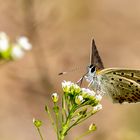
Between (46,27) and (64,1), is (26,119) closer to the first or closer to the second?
(46,27)

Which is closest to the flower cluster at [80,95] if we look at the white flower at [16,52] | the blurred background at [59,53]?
the white flower at [16,52]

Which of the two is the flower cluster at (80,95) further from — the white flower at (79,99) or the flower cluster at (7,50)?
the flower cluster at (7,50)

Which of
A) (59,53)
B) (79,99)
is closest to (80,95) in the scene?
(79,99)

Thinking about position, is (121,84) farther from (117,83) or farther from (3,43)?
(3,43)

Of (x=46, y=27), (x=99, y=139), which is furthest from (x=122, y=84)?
(x=46, y=27)

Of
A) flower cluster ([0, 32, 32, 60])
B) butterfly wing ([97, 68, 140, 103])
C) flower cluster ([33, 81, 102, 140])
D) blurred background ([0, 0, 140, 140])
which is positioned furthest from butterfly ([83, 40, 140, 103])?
blurred background ([0, 0, 140, 140])

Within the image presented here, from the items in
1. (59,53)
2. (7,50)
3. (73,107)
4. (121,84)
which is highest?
(59,53)

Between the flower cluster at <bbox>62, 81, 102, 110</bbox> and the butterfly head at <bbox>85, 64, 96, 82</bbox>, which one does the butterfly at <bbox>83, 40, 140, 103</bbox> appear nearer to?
the butterfly head at <bbox>85, 64, 96, 82</bbox>

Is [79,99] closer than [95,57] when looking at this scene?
Yes
